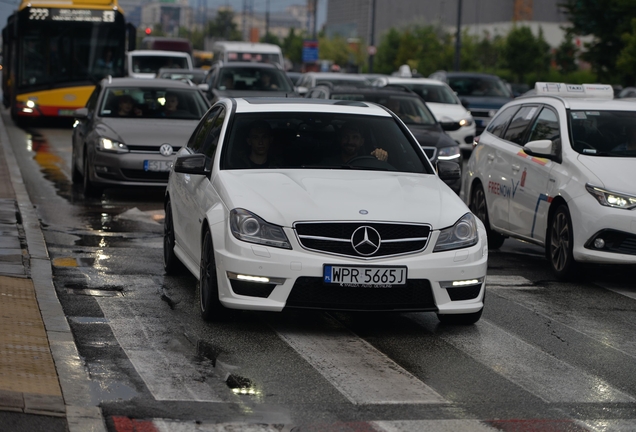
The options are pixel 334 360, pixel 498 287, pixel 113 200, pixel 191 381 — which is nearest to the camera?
pixel 191 381

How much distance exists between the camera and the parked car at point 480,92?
29.2m

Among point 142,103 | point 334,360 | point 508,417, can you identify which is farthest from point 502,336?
point 142,103

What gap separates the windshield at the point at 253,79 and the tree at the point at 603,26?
19503mm

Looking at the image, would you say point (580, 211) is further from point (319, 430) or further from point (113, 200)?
point (113, 200)

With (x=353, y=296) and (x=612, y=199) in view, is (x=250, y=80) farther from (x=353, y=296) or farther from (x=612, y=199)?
(x=353, y=296)

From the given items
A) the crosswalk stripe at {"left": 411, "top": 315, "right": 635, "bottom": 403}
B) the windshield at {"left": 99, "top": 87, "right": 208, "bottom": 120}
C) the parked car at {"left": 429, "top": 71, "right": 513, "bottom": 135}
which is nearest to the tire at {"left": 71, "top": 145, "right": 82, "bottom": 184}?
the windshield at {"left": 99, "top": 87, "right": 208, "bottom": 120}

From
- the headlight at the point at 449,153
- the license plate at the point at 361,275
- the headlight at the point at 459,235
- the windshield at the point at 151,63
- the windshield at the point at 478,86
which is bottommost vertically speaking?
the windshield at the point at 151,63

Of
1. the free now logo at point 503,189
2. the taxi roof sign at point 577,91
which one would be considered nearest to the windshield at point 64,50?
the taxi roof sign at point 577,91

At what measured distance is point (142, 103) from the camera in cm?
1678

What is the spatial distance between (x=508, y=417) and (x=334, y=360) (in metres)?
1.38

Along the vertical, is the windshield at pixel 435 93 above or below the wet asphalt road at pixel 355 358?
below

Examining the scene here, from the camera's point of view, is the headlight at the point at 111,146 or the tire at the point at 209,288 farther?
the headlight at the point at 111,146

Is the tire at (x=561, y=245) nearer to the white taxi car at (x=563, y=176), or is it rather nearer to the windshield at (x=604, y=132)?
the white taxi car at (x=563, y=176)

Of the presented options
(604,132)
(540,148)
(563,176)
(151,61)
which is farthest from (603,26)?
(563,176)
